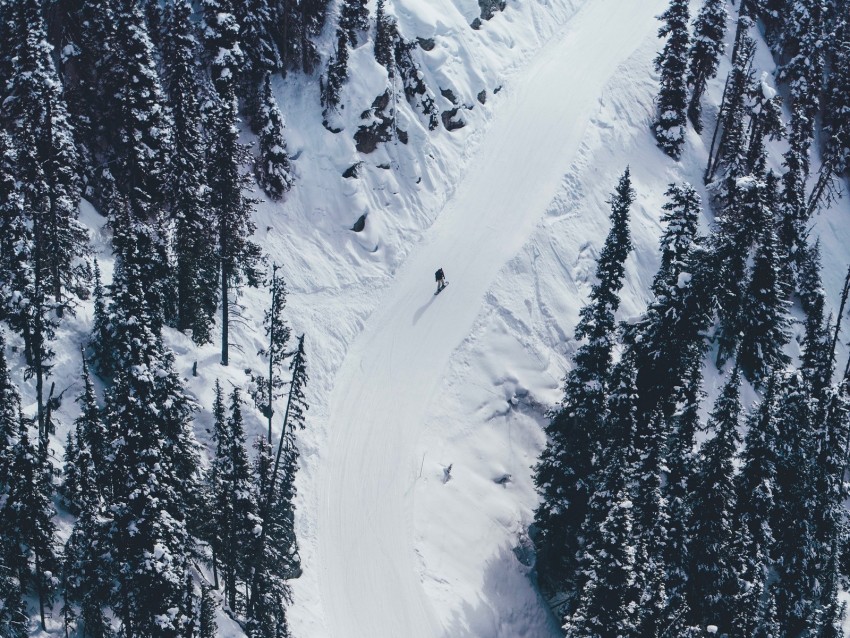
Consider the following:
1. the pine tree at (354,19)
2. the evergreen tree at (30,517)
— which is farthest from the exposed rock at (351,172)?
the evergreen tree at (30,517)

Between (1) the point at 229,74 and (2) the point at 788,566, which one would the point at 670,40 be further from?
(2) the point at 788,566

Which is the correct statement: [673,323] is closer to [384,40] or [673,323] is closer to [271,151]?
[271,151]

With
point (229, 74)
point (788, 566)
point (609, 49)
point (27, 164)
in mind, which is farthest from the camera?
point (609, 49)

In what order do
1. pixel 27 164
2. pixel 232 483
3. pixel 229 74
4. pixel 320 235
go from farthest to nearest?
pixel 320 235 → pixel 229 74 → pixel 27 164 → pixel 232 483

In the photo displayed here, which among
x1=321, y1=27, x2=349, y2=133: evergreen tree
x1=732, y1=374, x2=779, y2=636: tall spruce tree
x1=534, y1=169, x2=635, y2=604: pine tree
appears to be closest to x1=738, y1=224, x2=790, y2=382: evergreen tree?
x1=732, y1=374, x2=779, y2=636: tall spruce tree

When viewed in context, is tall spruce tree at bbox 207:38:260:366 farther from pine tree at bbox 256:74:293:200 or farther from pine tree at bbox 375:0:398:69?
pine tree at bbox 375:0:398:69

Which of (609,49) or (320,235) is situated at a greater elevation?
(609,49)

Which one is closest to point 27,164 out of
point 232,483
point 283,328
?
point 283,328

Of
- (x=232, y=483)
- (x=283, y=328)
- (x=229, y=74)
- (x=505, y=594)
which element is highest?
(x=229, y=74)
